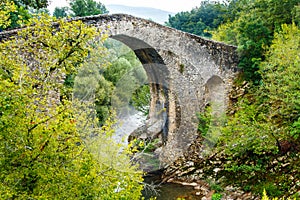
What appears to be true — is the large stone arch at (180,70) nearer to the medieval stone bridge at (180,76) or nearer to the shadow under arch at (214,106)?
the medieval stone bridge at (180,76)

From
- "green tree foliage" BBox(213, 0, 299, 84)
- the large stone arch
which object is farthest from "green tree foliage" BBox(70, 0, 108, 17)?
"green tree foliage" BBox(213, 0, 299, 84)

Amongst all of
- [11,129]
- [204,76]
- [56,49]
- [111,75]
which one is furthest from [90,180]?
[111,75]

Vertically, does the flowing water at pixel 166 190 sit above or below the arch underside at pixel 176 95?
below

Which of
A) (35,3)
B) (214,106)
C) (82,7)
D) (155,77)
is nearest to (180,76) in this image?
(155,77)

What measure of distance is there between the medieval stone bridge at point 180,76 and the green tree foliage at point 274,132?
252cm

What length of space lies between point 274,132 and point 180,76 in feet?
15.2

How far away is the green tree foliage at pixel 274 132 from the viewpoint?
773 centimetres

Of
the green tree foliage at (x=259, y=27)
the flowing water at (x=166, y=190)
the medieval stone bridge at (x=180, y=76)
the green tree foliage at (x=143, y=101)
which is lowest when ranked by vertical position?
the flowing water at (x=166, y=190)

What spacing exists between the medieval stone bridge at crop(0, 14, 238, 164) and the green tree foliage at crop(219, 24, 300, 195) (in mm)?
2519

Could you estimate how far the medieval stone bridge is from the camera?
10.9 meters

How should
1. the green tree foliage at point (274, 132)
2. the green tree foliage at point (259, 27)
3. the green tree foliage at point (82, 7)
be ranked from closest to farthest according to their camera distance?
1. the green tree foliage at point (274, 132)
2. the green tree foliage at point (259, 27)
3. the green tree foliage at point (82, 7)

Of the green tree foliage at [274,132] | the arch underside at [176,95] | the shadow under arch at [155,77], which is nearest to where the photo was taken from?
the green tree foliage at [274,132]

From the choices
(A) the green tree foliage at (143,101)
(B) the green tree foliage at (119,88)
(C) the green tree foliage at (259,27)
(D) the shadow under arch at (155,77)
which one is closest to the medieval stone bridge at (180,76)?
(D) the shadow under arch at (155,77)

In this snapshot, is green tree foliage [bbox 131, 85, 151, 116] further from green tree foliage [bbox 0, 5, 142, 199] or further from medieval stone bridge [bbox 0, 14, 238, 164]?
green tree foliage [bbox 0, 5, 142, 199]
